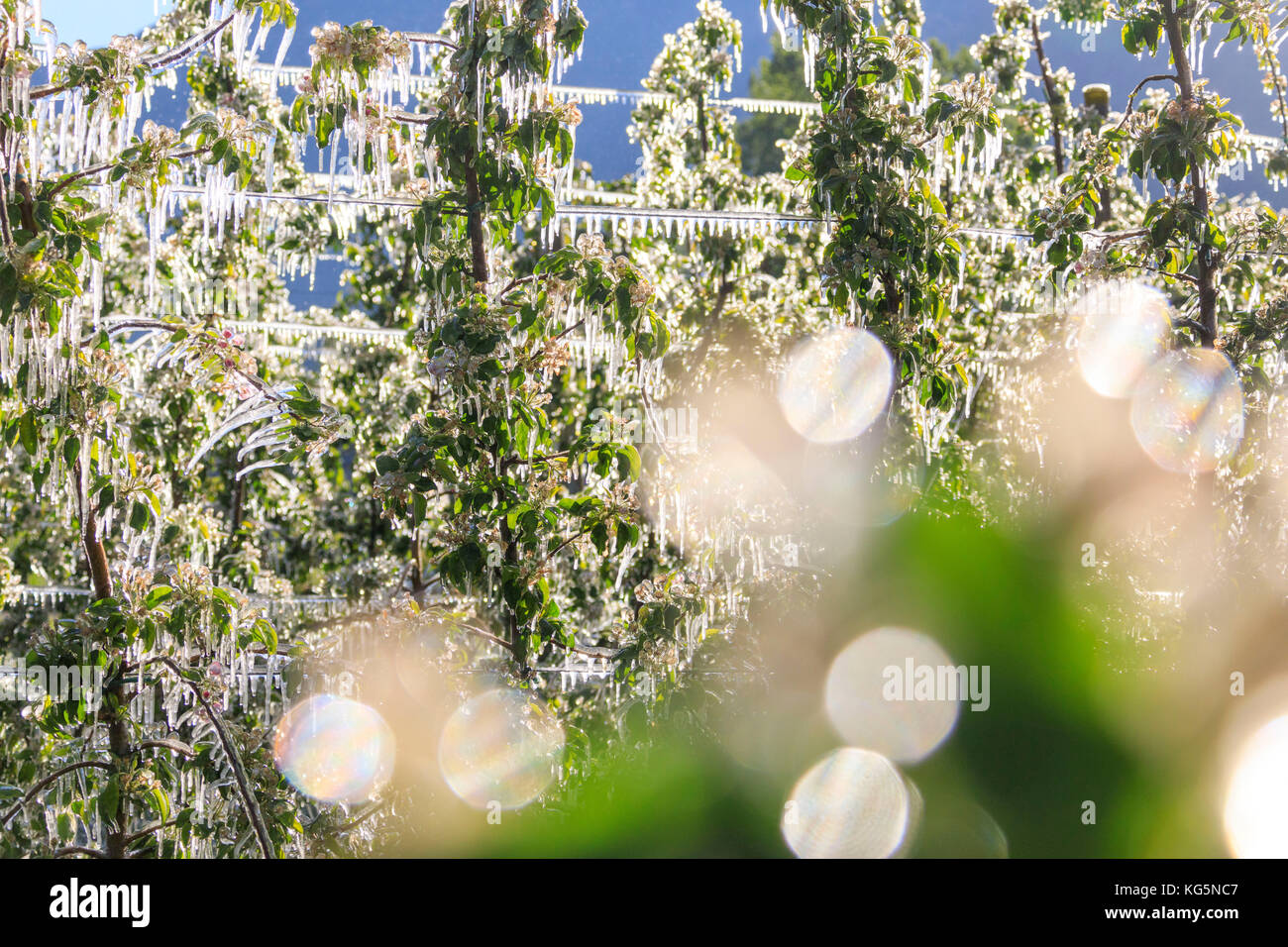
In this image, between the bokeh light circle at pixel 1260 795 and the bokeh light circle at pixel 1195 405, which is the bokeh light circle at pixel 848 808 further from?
the bokeh light circle at pixel 1195 405

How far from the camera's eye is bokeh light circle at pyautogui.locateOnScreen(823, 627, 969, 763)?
114 inches

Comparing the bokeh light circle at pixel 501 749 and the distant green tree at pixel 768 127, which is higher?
the distant green tree at pixel 768 127

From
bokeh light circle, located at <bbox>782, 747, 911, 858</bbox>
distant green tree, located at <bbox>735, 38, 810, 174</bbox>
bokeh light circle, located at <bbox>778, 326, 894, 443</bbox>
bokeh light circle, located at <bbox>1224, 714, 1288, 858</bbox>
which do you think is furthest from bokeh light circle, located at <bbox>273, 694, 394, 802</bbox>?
distant green tree, located at <bbox>735, 38, 810, 174</bbox>

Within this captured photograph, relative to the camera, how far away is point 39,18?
204 centimetres

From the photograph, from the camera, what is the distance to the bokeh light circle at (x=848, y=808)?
271 centimetres

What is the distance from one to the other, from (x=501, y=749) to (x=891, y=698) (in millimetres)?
1231

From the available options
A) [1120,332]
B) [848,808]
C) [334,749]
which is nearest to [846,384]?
[1120,332]

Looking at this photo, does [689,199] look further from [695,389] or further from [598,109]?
[598,109]

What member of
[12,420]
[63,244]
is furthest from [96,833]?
[63,244]

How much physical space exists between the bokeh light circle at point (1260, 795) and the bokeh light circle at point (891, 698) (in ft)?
2.42

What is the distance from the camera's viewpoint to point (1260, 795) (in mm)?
2672

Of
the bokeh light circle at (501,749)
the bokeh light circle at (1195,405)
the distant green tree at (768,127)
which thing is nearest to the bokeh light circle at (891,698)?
the bokeh light circle at (1195,405)

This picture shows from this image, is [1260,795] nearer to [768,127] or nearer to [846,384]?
[846,384]

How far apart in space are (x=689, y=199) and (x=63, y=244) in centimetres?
407
